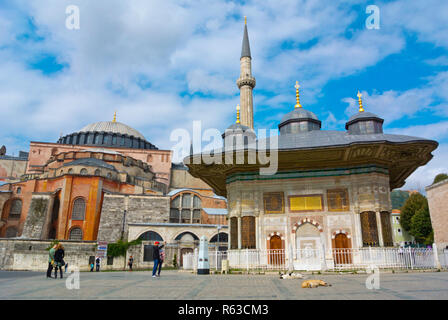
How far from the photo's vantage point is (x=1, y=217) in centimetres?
3828

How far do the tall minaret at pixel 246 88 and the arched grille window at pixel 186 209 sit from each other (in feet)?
42.3

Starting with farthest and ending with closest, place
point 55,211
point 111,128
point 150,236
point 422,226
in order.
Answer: point 111,128 < point 422,226 < point 55,211 < point 150,236

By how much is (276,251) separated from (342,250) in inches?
114

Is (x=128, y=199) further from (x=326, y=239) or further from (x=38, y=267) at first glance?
(x=326, y=239)

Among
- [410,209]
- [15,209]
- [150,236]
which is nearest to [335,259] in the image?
[150,236]

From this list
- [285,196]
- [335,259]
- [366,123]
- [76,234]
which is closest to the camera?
[335,259]

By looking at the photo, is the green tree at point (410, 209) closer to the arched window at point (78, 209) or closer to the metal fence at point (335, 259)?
the metal fence at point (335, 259)

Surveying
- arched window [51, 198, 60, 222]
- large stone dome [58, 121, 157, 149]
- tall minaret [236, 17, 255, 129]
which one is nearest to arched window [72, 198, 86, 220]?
arched window [51, 198, 60, 222]

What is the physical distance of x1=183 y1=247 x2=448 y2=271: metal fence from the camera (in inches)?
520

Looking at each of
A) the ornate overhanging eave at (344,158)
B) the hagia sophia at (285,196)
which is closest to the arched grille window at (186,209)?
the hagia sophia at (285,196)

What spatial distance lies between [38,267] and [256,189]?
21.5 meters

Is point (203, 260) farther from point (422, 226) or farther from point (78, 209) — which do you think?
point (422, 226)

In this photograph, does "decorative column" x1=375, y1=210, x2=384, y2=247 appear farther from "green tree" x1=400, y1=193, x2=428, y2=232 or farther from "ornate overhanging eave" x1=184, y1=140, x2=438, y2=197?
"green tree" x1=400, y1=193, x2=428, y2=232

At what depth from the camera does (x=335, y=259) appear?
14492 mm
